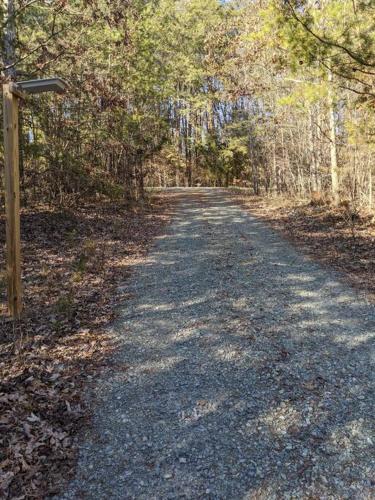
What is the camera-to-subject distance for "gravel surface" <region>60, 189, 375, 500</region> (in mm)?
2824

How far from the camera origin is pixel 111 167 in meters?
16.3

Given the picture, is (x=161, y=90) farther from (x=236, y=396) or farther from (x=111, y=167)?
(x=236, y=396)

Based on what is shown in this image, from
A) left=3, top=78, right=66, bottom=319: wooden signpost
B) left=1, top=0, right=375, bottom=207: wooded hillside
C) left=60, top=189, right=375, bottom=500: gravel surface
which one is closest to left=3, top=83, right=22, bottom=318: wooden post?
left=3, top=78, right=66, bottom=319: wooden signpost

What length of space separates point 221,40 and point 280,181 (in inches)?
274

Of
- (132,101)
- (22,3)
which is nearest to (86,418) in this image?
(22,3)

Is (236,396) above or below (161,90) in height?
below

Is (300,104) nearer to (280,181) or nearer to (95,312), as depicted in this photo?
(280,181)

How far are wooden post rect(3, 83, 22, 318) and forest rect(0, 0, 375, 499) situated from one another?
45cm

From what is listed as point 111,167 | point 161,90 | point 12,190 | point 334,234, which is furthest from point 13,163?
point 161,90

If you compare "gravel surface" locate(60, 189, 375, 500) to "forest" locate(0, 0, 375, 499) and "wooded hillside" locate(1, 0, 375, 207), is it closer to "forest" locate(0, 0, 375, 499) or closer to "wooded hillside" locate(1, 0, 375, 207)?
"forest" locate(0, 0, 375, 499)

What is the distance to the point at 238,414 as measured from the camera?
3506mm

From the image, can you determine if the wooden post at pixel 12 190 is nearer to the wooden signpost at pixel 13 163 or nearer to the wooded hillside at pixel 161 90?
the wooden signpost at pixel 13 163

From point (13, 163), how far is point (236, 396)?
13.0 ft

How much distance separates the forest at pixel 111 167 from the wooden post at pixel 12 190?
0.45m
